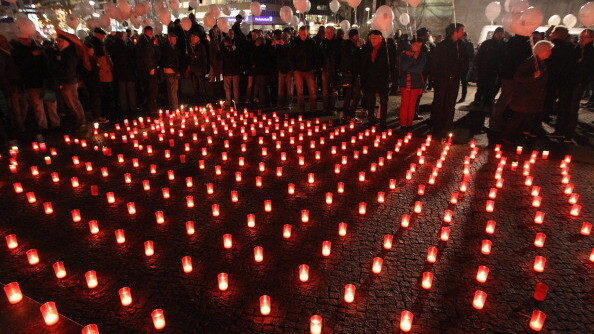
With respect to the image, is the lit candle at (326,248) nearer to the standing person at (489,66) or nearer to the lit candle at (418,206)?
the lit candle at (418,206)

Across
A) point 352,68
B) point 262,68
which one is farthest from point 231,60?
point 352,68

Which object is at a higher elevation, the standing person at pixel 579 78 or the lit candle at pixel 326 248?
the standing person at pixel 579 78

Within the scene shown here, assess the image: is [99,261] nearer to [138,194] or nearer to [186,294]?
[186,294]

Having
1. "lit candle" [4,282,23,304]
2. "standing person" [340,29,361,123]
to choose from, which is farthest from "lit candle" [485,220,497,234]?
"standing person" [340,29,361,123]

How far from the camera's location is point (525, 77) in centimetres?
735

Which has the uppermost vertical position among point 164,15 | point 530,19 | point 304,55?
point 164,15

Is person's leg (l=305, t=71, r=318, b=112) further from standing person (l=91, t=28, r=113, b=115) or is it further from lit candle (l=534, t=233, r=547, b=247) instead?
lit candle (l=534, t=233, r=547, b=247)

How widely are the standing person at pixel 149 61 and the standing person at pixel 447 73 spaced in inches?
285

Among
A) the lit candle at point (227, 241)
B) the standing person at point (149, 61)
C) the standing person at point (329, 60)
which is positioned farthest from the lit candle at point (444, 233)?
the standing person at point (149, 61)

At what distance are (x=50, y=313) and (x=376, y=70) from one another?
7649 mm

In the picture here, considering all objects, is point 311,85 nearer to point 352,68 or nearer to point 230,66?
point 352,68

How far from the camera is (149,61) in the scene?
10398 mm

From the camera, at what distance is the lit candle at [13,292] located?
3.22m

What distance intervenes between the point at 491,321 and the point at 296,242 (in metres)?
2.02
